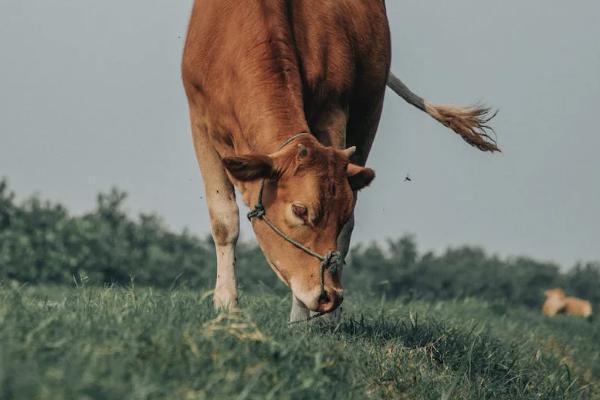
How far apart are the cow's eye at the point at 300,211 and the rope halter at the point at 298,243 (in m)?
0.17

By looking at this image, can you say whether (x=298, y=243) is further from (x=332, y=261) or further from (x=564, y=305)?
(x=564, y=305)

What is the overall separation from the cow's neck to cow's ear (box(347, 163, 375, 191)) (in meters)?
0.43

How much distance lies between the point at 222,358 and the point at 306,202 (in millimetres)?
2145

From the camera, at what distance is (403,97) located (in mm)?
10883

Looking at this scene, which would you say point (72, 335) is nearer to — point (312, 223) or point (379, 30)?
point (312, 223)

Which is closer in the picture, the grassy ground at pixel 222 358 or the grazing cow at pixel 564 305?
the grassy ground at pixel 222 358

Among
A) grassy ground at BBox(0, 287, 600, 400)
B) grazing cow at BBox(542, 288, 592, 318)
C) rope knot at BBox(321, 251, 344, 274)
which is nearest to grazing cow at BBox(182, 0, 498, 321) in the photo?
rope knot at BBox(321, 251, 344, 274)

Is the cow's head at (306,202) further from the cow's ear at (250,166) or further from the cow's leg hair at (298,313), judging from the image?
the cow's leg hair at (298,313)

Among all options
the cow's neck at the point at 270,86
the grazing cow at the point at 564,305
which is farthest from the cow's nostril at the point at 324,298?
the grazing cow at the point at 564,305

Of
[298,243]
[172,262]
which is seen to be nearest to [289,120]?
[298,243]

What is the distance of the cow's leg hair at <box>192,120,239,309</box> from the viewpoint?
26.7 feet

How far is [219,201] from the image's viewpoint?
322 inches

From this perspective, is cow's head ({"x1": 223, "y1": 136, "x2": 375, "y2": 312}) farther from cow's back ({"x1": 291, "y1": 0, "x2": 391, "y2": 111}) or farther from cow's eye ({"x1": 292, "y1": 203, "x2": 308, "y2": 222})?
cow's back ({"x1": 291, "y1": 0, "x2": 391, "y2": 111})

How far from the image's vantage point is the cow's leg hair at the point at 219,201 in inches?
320
